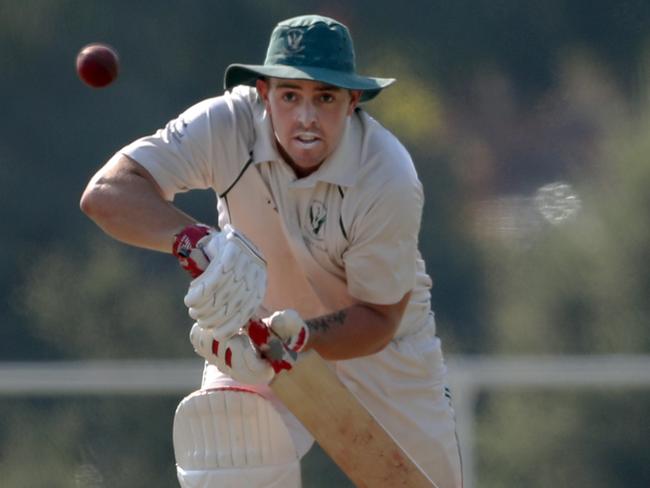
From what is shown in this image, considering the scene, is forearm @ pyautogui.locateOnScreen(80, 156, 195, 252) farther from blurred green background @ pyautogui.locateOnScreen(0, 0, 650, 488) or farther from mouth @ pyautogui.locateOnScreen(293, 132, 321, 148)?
blurred green background @ pyautogui.locateOnScreen(0, 0, 650, 488)

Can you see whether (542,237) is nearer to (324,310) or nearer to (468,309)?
(468,309)

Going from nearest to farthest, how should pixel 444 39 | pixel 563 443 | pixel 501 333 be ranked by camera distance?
pixel 563 443 → pixel 501 333 → pixel 444 39

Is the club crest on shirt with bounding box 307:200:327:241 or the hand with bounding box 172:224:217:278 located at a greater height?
the hand with bounding box 172:224:217:278

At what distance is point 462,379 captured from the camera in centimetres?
556

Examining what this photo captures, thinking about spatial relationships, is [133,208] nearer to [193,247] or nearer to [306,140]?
[193,247]

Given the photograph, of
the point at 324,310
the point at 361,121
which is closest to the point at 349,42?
the point at 361,121

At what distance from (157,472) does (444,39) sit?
3870 mm

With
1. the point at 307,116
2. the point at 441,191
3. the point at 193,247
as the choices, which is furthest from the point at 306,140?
the point at 441,191

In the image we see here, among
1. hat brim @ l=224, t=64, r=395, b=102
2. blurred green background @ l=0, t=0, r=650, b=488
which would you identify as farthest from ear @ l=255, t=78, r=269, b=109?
blurred green background @ l=0, t=0, r=650, b=488

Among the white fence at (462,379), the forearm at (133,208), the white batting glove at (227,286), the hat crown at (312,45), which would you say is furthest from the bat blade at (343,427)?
the white fence at (462,379)

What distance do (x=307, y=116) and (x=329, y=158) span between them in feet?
0.43

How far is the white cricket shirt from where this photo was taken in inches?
152

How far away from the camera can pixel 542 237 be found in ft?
30.2

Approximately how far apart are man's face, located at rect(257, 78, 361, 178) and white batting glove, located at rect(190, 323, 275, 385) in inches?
17.0
